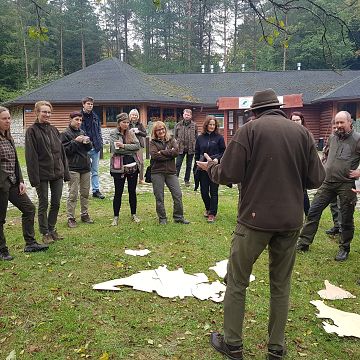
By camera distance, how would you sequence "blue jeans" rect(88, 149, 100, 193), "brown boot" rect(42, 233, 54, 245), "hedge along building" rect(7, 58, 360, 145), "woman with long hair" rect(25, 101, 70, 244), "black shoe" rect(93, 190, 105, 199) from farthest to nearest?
"hedge along building" rect(7, 58, 360, 145) → "black shoe" rect(93, 190, 105, 199) → "blue jeans" rect(88, 149, 100, 193) → "brown boot" rect(42, 233, 54, 245) → "woman with long hair" rect(25, 101, 70, 244)

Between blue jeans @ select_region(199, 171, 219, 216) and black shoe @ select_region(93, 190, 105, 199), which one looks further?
black shoe @ select_region(93, 190, 105, 199)

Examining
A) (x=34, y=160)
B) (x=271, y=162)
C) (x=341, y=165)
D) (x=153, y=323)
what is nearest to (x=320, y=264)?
(x=341, y=165)

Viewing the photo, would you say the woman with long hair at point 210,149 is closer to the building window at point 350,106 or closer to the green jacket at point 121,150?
the green jacket at point 121,150

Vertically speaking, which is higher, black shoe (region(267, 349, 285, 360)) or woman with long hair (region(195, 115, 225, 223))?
woman with long hair (region(195, 115, 225, 223))

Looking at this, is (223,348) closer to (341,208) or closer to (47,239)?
(341,208)

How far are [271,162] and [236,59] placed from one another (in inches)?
1846

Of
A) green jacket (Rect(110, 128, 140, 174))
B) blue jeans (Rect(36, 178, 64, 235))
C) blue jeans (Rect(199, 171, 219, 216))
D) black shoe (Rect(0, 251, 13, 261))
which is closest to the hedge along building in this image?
blue jeans (Rect(199, 171, 219, 216))

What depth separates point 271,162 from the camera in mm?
2705

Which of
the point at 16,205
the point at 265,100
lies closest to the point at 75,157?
the point at 16,205

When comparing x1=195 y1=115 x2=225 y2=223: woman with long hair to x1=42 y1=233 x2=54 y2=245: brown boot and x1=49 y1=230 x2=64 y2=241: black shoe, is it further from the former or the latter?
x1=42 y1=233 x2=54 y2=245: brown boot

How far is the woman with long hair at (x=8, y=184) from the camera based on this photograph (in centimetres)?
473

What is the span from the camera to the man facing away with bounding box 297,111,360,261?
495 centimetres

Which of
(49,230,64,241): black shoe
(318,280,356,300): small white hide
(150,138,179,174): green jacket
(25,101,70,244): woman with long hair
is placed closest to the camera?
(318,280,356,300): small white hide

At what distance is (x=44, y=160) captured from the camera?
5.28 m
